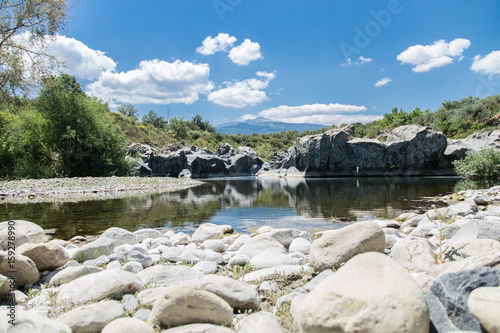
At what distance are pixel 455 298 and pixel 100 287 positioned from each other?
3382mm

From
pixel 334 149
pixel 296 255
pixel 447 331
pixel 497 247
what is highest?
pixel 334 149

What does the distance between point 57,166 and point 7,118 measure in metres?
5.89

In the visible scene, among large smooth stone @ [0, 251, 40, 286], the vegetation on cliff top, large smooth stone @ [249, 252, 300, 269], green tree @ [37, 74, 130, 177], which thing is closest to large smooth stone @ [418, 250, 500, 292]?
large smooth stone @ [249, 252, 300, 269]

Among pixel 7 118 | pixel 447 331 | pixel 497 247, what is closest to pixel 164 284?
pixel 447 331

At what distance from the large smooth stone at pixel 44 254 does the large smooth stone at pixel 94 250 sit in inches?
25.7

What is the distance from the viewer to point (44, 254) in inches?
172

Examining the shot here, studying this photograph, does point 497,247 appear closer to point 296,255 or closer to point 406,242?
point 406,242

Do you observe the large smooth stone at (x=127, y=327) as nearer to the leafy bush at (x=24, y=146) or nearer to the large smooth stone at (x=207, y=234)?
the large smooth stone at (x=207, y=234)

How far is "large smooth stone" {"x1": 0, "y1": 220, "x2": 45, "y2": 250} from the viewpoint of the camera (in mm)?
4842

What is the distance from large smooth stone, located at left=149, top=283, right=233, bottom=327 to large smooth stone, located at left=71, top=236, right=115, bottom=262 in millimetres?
3323

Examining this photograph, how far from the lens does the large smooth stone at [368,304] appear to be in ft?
6.18

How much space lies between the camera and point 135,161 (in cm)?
3334

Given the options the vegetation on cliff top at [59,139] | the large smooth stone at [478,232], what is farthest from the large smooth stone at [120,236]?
the vegetation on cliff top at [59,139]

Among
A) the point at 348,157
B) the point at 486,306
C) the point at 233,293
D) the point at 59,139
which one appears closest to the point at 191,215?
the point at 233,293
